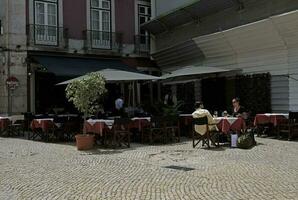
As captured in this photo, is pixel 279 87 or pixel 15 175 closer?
pixel 15 175

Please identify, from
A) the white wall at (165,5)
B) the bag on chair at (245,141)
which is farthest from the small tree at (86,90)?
the white wall at (165,5)

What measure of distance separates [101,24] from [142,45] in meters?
2.83

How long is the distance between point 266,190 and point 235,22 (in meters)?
13.7

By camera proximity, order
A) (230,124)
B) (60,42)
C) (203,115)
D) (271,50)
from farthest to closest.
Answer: (60,42)
(271,50)
(230,124)
(203,115)

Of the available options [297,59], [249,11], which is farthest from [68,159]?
[249,11]

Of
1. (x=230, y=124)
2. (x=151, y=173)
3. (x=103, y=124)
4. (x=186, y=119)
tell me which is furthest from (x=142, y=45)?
(x=151, y=173)

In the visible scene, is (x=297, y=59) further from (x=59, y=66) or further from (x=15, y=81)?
(x=15, y=81)

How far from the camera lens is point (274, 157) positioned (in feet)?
38.3

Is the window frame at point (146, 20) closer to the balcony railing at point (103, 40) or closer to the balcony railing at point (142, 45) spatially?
the balcony railing at point (142, 45)

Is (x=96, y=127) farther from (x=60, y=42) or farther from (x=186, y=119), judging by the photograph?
(x=60, y=42)

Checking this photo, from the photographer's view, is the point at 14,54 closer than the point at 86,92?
No

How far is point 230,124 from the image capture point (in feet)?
47.0

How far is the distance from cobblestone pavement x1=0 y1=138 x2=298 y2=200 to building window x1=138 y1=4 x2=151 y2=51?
14830 millimetres

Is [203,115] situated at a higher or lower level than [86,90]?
lower
